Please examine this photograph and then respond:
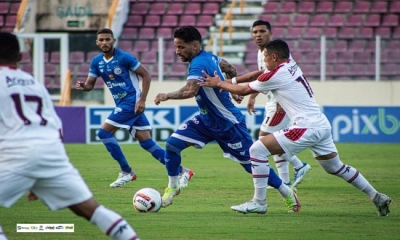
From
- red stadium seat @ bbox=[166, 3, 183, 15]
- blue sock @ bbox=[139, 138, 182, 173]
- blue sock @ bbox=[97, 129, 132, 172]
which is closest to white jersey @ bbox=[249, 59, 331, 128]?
blue sock @ bbox=[139, 138, 182, 173]

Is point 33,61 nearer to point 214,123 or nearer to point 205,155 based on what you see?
point 205,155

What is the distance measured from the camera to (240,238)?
7.94m

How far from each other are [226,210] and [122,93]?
3762 mm

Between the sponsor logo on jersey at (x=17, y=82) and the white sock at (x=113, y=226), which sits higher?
the sponsor logo on jersey at (x=17, y=82)

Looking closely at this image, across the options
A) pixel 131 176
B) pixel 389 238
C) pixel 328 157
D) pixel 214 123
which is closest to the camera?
pixel 389 238

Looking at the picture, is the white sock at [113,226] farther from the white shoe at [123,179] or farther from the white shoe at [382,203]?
the white shoe at [123,179]

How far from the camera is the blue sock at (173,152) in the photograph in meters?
10.2

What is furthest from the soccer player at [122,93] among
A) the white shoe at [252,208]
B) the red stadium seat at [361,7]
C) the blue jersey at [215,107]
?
the red stadium seat at [361,7]

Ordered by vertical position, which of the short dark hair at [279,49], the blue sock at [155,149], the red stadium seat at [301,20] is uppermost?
the short dark hair at [279,49]

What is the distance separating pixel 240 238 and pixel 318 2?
64.6 ft

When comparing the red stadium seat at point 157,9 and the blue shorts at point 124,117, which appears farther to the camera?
the red stadium seat at point 157,9

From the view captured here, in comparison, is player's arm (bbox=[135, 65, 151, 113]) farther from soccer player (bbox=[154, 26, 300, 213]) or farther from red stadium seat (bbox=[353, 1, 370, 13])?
red stadium seat (bbox=[353, 1, 370, 13])

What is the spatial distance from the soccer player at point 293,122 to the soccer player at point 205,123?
35 centimetres

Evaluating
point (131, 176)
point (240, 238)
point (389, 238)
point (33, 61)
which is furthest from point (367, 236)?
point (33, 61)
